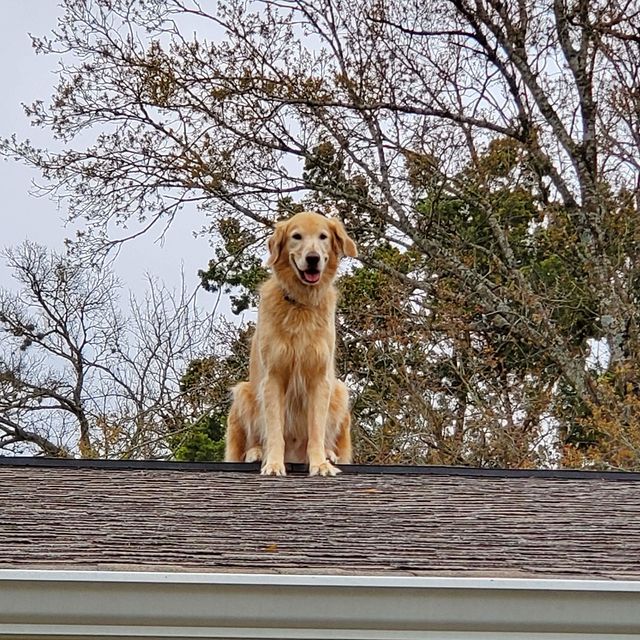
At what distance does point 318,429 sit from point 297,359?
1.50ft

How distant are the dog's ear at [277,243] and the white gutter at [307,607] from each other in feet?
12.2

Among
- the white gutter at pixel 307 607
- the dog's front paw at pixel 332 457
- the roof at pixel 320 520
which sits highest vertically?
the dog's front paw at pixel 332 457

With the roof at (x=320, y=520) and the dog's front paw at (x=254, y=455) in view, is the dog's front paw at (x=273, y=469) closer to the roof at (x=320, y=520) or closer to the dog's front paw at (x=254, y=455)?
the roof at (x=320, y=520)

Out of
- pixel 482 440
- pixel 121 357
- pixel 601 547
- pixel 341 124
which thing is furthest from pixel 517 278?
pixel 601 547

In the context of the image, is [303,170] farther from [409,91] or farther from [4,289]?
[4,289]

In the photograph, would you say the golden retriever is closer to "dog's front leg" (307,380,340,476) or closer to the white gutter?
"dog's front leg" (307,380,340,476)

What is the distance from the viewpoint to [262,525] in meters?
3.35

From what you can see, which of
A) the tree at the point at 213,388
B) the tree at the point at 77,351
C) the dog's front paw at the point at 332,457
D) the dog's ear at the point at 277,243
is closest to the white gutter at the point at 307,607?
the dog's front paw at the point at 332,457

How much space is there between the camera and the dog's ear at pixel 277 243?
5.91 metres

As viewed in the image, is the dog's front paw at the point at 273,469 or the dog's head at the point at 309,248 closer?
the dog's front paw at the point at 273,469

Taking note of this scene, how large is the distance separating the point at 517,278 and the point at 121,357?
7253mm

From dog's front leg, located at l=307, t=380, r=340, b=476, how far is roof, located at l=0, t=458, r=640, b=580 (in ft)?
0.43

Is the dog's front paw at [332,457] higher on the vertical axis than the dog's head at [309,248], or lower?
lower

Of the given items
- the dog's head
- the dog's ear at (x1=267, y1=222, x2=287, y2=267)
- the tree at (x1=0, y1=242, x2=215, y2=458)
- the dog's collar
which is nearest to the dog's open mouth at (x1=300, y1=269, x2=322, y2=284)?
the dog's head
